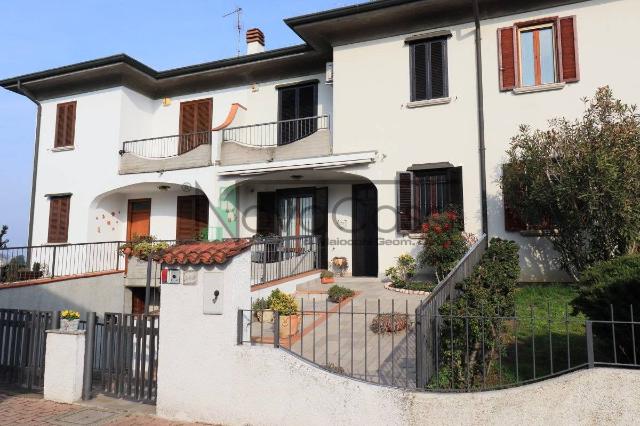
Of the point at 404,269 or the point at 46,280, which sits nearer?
the point at 404,269

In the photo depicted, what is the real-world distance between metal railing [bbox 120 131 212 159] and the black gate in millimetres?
8666

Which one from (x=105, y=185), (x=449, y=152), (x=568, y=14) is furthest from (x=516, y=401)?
(x=105, y=185)

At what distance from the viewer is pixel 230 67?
15.0 metres

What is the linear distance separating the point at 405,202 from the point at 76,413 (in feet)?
27.7

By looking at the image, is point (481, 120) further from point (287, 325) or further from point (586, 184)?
point (287, 325)

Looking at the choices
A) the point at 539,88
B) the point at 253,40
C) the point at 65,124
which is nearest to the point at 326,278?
the point at 539,88

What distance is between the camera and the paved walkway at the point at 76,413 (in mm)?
5648

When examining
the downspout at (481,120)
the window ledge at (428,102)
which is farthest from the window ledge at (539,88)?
the window ledge at (428,102)

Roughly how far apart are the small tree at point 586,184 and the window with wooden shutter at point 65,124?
589 inches

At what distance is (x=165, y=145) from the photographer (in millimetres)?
16250

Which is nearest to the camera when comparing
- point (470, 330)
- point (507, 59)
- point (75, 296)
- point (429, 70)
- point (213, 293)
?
point (470, 330)

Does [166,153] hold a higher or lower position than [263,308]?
higher

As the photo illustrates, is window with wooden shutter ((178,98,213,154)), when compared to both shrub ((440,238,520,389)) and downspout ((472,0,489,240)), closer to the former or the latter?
downspout ((472,0,489,240))

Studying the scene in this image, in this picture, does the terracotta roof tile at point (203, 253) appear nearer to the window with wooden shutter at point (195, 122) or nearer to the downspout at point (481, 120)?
the downspout at point (481, 120)
